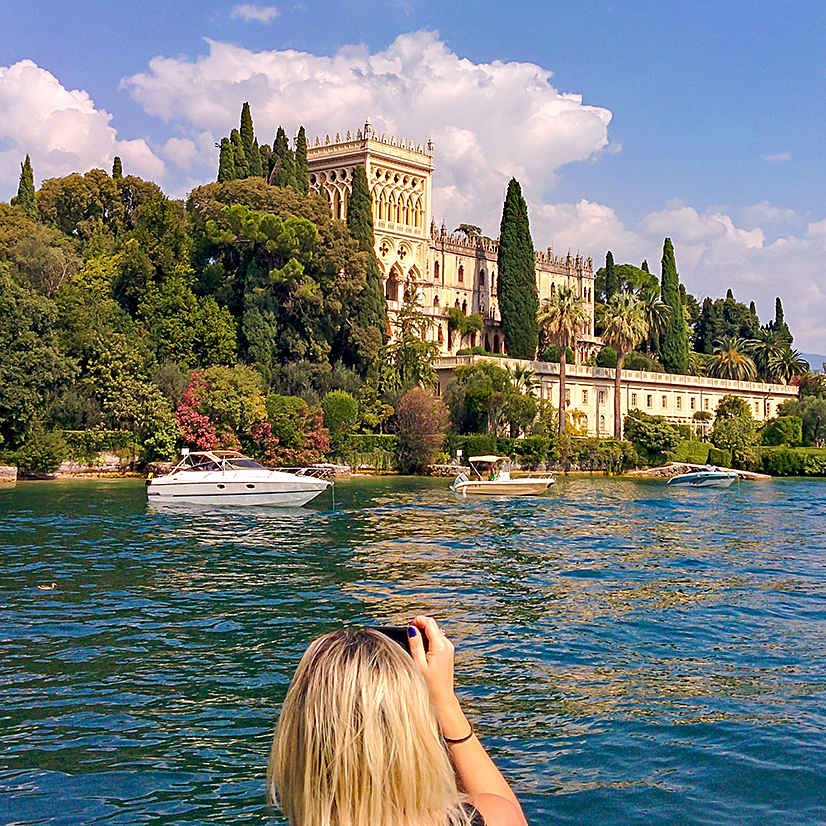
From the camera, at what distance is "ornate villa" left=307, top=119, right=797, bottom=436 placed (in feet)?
238

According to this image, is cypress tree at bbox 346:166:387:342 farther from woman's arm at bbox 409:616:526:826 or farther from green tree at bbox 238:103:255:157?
woman's arm at bbox 409:616:526:826

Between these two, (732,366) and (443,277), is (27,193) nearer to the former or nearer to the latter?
(443,277)

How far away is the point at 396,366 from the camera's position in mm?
59656

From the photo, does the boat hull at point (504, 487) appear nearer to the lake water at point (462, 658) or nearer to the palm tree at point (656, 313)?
the lake water at point (462, 658)

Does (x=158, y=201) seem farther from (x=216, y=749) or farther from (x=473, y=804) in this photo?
(x=473, y=804)

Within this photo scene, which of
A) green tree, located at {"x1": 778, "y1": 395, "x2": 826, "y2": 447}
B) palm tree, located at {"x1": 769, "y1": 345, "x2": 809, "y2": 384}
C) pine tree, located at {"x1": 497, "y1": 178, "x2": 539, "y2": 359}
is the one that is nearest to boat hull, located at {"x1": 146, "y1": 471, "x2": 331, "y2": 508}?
pine tree, located at {"x1": 497, "y1": 178, "x2": 539, "y2": 359}

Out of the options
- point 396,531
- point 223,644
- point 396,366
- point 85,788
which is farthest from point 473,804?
point 396,366

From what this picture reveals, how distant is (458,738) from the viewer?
3.10m

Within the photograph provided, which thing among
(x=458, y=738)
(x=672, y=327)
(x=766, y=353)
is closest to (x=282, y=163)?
(x=672, y=327)

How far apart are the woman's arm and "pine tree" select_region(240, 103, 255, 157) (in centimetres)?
6392

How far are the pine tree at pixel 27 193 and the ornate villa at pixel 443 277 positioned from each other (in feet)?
68.0

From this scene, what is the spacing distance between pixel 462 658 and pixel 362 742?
386 inches

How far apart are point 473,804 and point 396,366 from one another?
56.9 meters

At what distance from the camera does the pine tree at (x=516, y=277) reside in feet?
238
